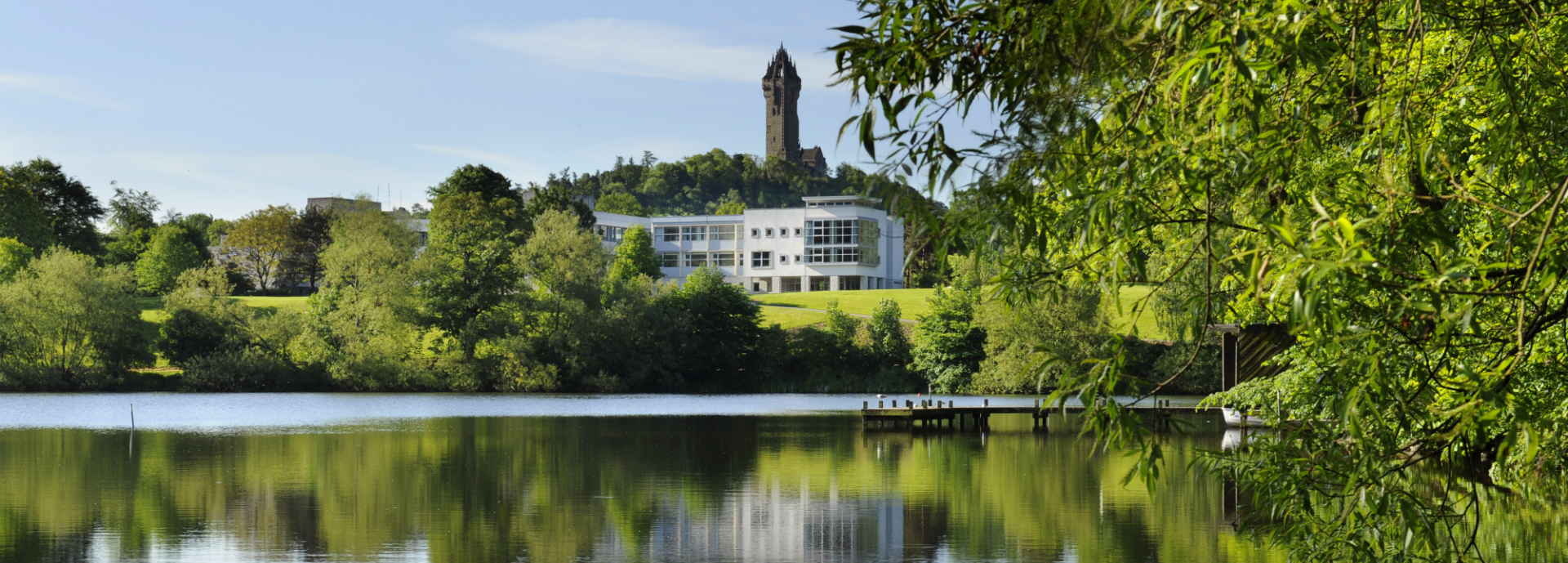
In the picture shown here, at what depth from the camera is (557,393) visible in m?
65.6

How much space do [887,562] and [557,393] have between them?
→ 172ft

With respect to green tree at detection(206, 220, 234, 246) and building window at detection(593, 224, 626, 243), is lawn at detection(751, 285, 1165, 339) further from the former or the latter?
green tree at detection(206, 220, 234, 246)

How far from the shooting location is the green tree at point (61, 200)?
87.4 m

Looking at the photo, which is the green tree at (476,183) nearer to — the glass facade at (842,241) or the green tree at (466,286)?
the green tree at (466,286)

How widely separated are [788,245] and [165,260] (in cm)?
5104

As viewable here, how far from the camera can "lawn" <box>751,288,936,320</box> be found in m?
88.4

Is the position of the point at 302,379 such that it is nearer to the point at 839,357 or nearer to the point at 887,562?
the point at 839,357

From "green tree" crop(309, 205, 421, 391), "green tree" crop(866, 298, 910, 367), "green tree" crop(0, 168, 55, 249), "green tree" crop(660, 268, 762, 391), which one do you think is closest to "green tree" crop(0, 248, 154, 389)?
"green tree" crop(309, 205, 421, 391)

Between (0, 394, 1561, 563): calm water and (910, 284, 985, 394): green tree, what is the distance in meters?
25.3

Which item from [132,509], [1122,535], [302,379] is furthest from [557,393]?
[1122,535]

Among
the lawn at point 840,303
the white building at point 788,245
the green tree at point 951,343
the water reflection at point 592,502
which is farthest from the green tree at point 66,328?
the white building at point 788,245

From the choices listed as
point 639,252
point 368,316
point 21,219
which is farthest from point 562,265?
point 639,252

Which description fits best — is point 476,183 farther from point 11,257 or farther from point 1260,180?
point 1260,180

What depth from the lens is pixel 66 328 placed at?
60.4 metres
